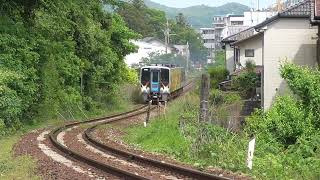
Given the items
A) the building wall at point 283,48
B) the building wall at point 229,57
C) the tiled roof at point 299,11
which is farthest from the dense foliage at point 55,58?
the building wall at point 229,57

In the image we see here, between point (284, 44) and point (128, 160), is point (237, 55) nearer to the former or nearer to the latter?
point (284, 44)

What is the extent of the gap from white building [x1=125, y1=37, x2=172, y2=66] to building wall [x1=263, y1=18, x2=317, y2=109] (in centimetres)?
6647

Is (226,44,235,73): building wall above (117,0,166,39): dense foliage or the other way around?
the other way around

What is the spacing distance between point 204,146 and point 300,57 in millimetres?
10811

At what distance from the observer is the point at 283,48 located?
23.8 m

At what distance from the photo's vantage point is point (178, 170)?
11945 millimetres

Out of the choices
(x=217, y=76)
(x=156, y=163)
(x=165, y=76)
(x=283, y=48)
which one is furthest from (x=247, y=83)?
(x=156, y=163)

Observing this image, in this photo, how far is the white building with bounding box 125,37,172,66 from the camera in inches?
3719

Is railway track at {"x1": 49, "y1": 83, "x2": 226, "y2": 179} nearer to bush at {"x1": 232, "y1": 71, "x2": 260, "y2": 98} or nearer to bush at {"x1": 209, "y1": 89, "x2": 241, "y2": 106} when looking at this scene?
A: bush at {"x1": 209, "y1": 89, "x2": 241, "y2": 106}

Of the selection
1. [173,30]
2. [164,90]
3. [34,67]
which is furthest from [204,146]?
[173,30]

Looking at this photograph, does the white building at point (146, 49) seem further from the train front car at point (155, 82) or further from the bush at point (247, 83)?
the bush at point (247, 83)

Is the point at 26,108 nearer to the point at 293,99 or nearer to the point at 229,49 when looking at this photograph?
the point at 293,99

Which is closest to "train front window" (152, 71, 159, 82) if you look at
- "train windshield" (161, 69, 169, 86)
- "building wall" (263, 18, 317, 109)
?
"train windshield" (161, 69, 169, 86)

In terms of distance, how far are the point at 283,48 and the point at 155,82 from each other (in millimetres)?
19378
